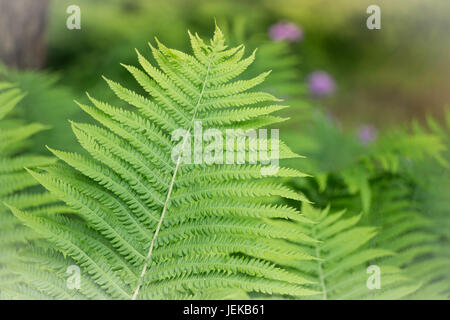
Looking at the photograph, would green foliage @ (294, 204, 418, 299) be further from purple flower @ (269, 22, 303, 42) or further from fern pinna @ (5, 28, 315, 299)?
purple flower @ (269, 22, 303, 42)

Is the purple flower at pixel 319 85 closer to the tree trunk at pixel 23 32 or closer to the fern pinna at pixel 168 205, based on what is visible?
the tree trunk at pixel 23 32

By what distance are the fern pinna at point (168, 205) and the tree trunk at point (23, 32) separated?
1043mm

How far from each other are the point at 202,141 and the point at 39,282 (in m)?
0.26

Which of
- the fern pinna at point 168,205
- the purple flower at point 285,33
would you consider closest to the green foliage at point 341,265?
the fern pinna at point 168,205

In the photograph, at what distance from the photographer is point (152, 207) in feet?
2.06

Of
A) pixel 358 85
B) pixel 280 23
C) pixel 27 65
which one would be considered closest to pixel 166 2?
pixel 280 23

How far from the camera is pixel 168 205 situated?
0.62 meters

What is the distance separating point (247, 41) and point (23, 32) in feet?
2.37

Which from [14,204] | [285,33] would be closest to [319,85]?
[285,33]

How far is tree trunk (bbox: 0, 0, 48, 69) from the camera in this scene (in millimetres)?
1470

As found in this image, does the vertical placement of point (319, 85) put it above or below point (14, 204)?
above

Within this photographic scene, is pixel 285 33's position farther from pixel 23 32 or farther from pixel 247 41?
pixel 23 32

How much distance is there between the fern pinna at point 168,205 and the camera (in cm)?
57
